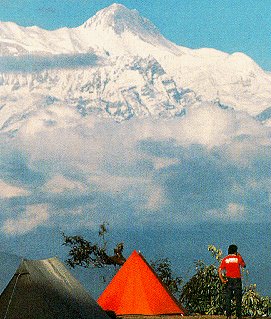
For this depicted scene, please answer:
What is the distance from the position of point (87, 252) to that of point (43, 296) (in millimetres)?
31367

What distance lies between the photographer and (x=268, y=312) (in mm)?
41438

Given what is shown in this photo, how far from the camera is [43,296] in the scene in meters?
22.9

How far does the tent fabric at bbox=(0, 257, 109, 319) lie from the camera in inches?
886

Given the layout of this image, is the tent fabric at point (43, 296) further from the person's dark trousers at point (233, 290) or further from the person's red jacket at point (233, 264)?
the person's dark trousers at point (233, 290)

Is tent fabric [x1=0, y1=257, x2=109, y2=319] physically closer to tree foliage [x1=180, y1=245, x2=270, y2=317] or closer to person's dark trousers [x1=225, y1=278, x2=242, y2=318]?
person's dark trousers [x1=225, y1=278, x2=242, y2=318]

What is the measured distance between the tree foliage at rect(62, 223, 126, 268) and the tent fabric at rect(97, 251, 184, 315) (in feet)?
44.9

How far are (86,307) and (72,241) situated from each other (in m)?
31.1

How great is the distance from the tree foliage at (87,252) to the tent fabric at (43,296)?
2641 cm

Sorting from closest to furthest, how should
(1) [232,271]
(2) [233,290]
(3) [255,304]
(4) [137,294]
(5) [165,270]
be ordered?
(1) [232,271]
(2) [233,290]
(4) [137,294]
(3) [255,304]
(5) [165,270]

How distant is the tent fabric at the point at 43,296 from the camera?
73.9ft

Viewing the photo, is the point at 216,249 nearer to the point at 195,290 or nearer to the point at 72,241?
the point at 195,290

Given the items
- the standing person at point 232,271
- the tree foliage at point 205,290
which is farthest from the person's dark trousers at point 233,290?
the tree foliage at point 205,290

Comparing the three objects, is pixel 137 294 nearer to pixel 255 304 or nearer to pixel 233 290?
pixel 233 290

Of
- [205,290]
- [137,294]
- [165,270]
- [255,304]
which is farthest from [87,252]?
[137,294]
